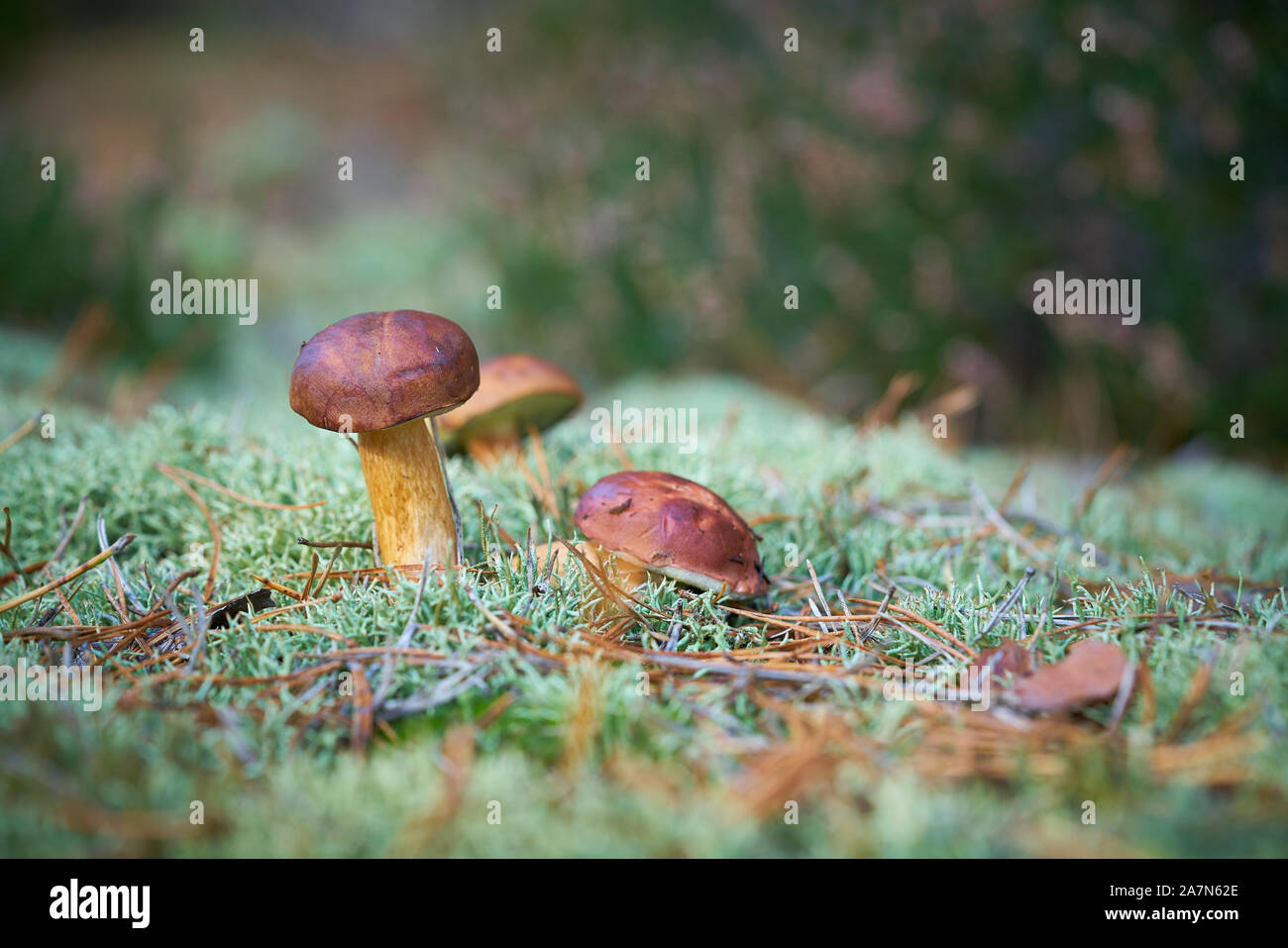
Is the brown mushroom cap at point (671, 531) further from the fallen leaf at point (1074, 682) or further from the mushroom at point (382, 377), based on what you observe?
the fallen leaf at point (1074, 682)

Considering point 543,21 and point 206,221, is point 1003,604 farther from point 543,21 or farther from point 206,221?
point 543,21
